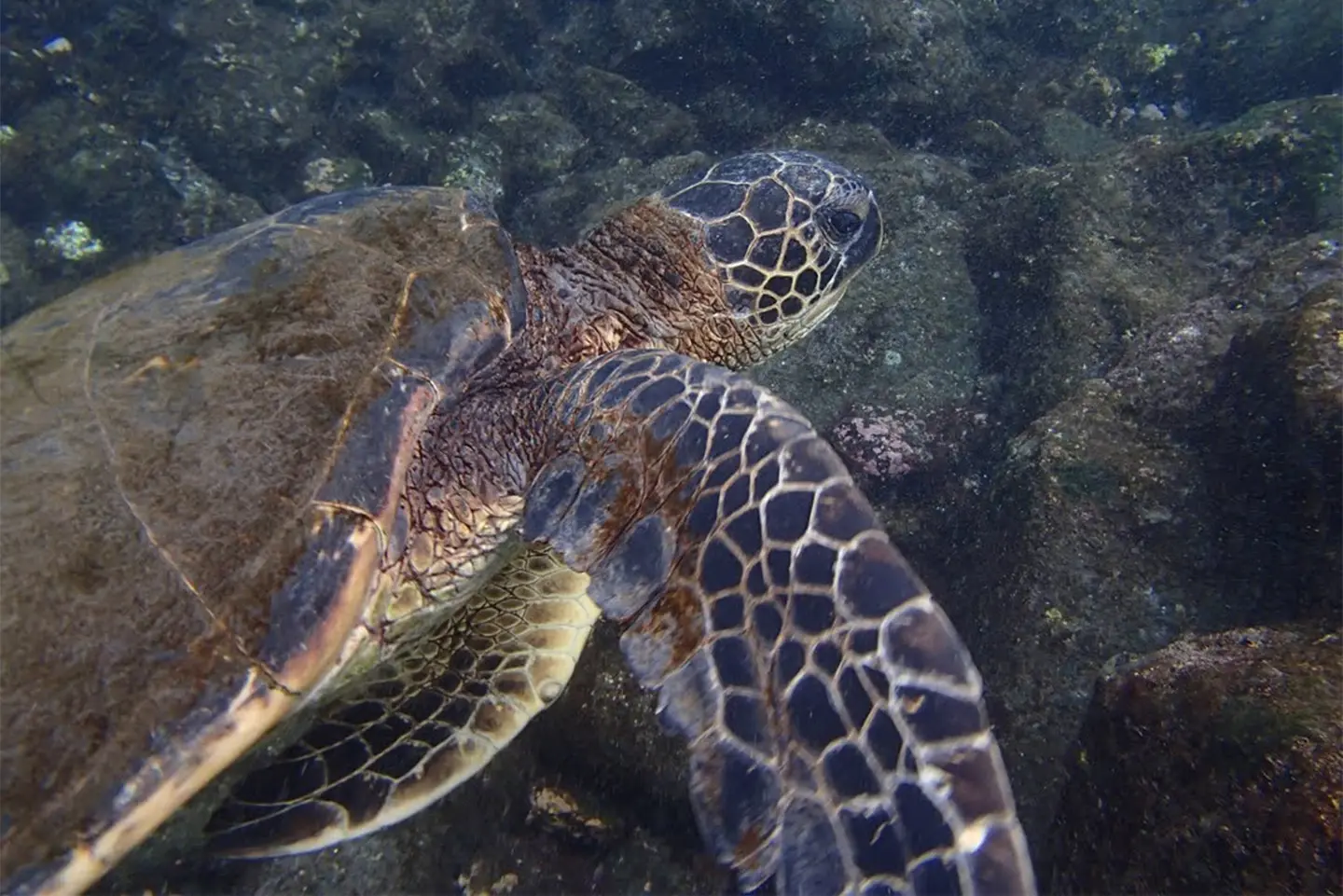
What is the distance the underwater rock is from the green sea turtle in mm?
791

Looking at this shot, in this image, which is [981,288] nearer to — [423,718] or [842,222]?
[842,222]

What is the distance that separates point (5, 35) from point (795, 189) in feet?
29.3

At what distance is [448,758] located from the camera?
2.19 meters

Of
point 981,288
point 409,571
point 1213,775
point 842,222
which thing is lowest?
point 981,288

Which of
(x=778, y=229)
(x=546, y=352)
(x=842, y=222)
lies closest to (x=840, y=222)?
(x=842, y=222)

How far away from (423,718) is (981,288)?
4.60 meters

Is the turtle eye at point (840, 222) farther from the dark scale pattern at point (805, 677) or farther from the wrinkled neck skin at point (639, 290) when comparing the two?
the dark scale pattern at point (805, 677)

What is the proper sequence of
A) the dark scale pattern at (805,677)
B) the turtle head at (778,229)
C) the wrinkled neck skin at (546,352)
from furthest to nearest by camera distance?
the turtle head at (778,229)
the wrinkled neck skin at (546,352)
the dark scale pattern at (805,677)

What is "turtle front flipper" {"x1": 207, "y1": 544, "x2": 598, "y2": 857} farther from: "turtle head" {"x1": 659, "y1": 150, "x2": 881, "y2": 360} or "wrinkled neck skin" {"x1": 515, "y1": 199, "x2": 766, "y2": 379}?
"turtle head" {"x1": 659, "y1": 150, "x2": 881, "y2": 360}

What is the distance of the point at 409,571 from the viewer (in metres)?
2.10

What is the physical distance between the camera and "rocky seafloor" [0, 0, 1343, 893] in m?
2.05

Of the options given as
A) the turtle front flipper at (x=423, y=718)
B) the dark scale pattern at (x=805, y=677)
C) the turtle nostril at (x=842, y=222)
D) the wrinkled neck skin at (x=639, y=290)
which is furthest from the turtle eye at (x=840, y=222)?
the turtle front flipper at (x=423, y=718)

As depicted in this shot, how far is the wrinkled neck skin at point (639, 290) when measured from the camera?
283cm

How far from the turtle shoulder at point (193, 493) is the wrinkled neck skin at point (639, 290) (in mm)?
507
